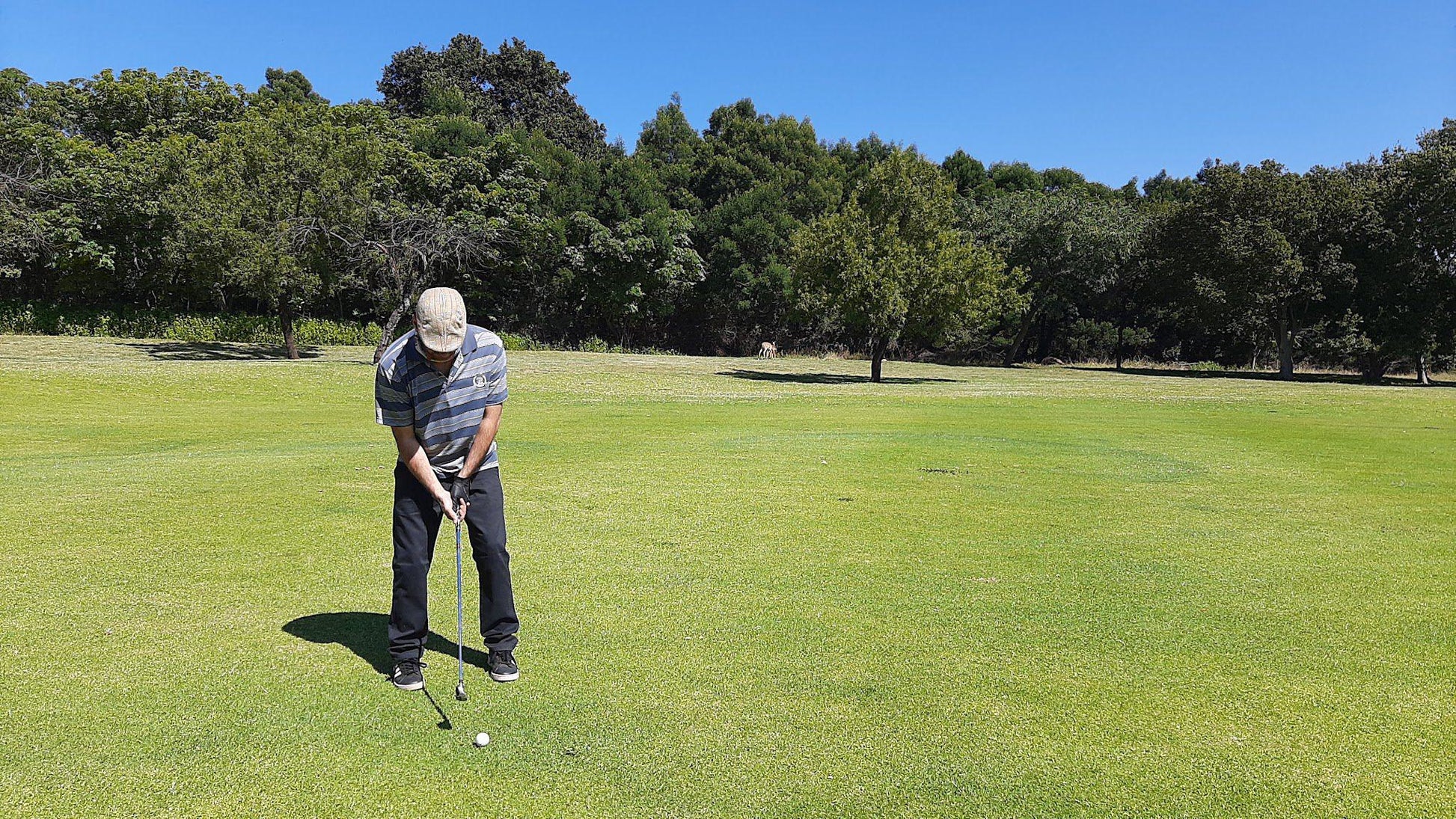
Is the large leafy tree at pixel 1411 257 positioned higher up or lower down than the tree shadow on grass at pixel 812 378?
higher up

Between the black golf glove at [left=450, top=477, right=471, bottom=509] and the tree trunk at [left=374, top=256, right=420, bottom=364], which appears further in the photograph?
the tree trunk at [left=374, top=256, right=420, bottom=364]

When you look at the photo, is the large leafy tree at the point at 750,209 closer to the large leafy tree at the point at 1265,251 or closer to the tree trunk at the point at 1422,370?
the large leafy tree at the point at 1265,251

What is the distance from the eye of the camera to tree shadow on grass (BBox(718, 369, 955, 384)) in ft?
135

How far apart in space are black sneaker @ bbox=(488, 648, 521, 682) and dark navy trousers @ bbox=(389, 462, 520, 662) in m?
0.04

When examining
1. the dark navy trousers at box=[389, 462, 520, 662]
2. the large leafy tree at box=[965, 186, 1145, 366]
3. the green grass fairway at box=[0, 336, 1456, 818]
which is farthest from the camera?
the large leafy tree at box=[965, 186, 1145, 366]

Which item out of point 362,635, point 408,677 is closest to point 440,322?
point 408,677

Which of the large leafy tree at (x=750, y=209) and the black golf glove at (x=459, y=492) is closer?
the black golf glove at (x=459, y=492)

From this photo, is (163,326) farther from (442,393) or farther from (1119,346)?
(1119,346)

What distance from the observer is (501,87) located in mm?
75875

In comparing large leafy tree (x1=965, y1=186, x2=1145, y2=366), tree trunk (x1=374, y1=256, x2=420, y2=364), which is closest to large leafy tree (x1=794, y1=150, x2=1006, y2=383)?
tree trunk (x1=374, y1=256, x2=420, y2=364)

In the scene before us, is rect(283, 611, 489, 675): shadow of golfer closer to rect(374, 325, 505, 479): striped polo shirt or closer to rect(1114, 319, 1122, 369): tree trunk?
rect(374, 325, 505, 479): striped polo shirt

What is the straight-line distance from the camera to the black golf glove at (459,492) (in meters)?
5.24

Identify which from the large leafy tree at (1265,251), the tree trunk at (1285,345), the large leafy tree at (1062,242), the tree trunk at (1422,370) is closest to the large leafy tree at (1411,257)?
the tree trunk at (1422,370)

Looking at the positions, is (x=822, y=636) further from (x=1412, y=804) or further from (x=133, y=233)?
(x=133, y=233)
